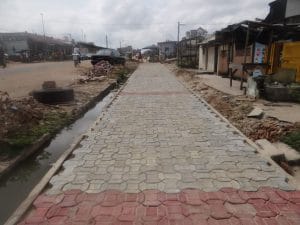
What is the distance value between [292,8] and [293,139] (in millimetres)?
14003

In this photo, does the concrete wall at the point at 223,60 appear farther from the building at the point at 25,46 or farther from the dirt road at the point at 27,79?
the building at the point at 25,46

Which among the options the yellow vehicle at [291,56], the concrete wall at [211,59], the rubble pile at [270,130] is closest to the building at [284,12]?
the concrete wall at [211,59]

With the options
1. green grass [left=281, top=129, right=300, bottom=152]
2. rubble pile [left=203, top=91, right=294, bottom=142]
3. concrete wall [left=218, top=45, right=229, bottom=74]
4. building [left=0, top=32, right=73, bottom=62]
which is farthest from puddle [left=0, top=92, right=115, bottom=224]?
building [left=0, top=32, right=73, bottom=62]

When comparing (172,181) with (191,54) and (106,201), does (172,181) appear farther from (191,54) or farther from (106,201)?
(191,54)

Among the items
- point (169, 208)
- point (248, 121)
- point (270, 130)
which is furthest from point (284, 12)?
point (169, 208)

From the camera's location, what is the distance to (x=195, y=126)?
648cm

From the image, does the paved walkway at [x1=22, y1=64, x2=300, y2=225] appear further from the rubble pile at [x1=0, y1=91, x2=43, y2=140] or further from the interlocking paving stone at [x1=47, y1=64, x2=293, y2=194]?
the rubble pile at [x1=0, y1=91, x2=43, y2=140]

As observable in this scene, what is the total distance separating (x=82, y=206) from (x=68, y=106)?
21.3 ft

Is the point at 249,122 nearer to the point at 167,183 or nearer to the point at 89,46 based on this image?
the point at 167,183

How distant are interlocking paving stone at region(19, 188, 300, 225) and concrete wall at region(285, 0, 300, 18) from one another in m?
15.7

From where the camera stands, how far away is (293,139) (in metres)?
5.19

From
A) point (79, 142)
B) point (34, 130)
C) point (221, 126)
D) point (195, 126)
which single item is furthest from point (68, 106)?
point (221, 126)

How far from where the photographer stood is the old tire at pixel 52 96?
29.3 ft

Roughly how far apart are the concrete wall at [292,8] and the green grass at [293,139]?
13.2m
